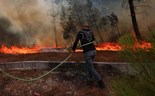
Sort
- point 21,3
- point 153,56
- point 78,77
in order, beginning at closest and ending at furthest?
point 153,56
point 78,77
point 21,3

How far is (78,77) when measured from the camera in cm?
1223

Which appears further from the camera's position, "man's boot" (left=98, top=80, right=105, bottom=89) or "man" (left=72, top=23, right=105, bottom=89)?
"man's boot" (left=98, top=80, right=105, bottom=89)

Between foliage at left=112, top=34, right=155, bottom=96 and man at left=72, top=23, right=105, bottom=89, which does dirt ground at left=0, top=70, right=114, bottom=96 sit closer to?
man at left=72, top=23, right=105, bottom=89

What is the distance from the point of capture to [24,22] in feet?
104

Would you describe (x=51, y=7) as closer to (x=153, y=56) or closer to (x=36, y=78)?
(x=36, y=78)

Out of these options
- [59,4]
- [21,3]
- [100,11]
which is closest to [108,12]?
[100,11]

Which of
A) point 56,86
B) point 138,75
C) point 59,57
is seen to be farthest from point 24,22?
point 138,75

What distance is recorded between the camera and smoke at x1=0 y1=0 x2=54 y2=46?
30.4 m

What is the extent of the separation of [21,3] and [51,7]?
10.3 ft

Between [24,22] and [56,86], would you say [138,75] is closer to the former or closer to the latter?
[56,86]

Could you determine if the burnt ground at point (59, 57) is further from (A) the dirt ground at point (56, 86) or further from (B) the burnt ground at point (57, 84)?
(A) the dirt ground at point (56, 86)

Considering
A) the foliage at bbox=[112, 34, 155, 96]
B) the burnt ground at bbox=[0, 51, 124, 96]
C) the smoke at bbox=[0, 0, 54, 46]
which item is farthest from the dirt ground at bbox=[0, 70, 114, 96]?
the smoke at bbox=[0, 0, 54, 46]

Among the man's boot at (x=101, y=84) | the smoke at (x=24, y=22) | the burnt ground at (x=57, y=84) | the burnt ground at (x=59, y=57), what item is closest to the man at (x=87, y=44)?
the man's boot at (x=101, y=84)

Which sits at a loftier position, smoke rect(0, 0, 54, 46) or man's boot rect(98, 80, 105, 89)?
smoke rect(0, 0, 54, 46)
